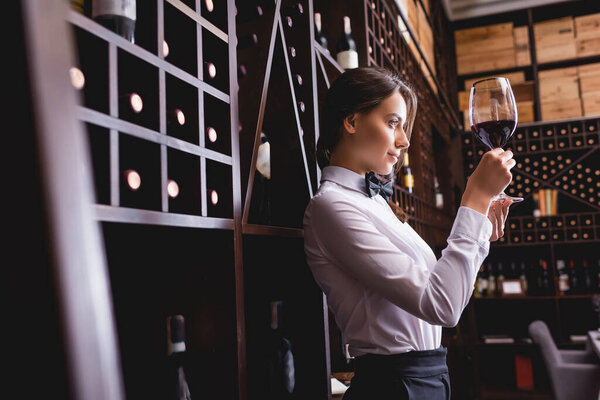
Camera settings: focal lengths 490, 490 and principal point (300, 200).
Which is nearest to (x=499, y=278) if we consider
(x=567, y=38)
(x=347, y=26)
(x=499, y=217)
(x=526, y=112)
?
(x=526, y=112)

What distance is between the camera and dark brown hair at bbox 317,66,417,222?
123cm

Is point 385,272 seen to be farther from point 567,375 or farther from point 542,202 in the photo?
point 542,202

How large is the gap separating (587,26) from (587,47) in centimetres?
22

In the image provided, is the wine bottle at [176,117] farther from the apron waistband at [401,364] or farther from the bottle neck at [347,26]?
the bottle neck at [347,26]

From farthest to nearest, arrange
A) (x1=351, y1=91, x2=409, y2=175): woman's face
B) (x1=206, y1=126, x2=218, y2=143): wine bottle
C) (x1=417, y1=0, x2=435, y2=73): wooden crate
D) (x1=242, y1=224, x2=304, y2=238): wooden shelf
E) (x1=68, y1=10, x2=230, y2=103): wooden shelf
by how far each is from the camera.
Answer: (x1=417, y1=0, x2=435, y2=73): wooden crate → (x1=351, y1=91, x2=409, y2=175): woman's face → (x1=242, y1=224, x2=304, y2=238): wooden shelf → (x1=206, y1=126, x2=218, y2=143): wine bottle → (x1=68, y1=10, x2=230, y2=103): wooden shelf

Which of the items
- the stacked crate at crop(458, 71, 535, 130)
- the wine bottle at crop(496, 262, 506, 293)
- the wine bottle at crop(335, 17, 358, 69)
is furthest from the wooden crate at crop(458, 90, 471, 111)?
the wine bottle at crop(335, 17, 358, 69)

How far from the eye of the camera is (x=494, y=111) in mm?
1152

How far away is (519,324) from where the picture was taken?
5.11m

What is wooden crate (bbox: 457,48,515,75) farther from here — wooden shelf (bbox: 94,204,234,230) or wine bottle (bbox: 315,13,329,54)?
wooden shelf (bbox: 94,204,234,230)

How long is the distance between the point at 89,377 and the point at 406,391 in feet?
3.29

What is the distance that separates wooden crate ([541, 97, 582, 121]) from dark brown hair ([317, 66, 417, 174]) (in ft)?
14.4

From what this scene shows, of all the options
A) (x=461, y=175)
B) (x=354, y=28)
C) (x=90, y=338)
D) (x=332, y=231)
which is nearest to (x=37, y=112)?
(x=90, y=338)

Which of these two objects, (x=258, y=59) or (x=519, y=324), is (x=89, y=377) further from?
(x=519, y=324)

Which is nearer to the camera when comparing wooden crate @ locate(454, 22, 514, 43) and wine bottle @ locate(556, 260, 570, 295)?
wine bottle @ locate(556, 260, 570, 295)
